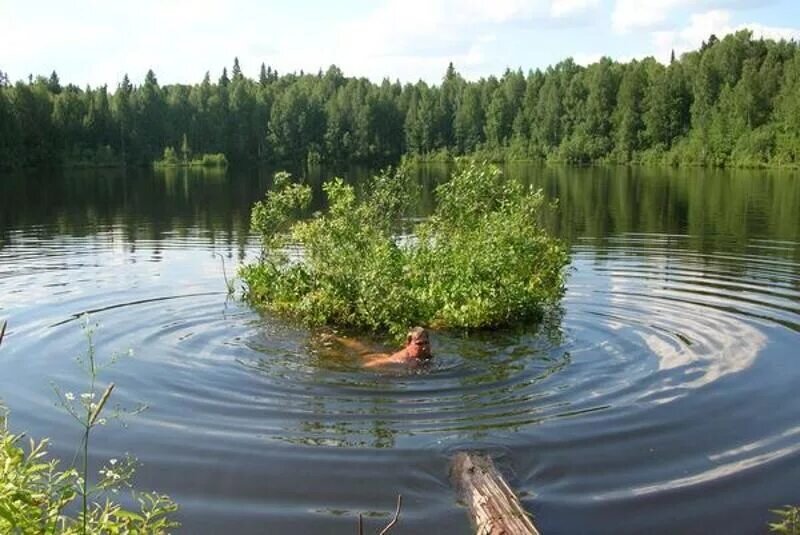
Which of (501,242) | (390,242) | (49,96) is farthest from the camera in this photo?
(49,96)

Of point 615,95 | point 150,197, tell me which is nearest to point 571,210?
point 150,197

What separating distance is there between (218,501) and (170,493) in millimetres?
714

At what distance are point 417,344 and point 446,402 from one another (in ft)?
5.80

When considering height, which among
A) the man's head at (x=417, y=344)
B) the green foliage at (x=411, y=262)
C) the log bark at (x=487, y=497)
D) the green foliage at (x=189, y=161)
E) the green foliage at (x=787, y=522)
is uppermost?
the green foliage at (x=189, y=161)

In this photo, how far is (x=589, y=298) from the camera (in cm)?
2202

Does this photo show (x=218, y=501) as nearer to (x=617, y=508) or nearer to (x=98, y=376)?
(x=617, y=508)

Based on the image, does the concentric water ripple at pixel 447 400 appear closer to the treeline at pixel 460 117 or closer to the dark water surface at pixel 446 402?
the dark water surface at pixel 446 402

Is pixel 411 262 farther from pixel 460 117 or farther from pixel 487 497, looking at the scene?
pixel 460 117

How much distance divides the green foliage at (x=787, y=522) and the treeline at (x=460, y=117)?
98.8 meters

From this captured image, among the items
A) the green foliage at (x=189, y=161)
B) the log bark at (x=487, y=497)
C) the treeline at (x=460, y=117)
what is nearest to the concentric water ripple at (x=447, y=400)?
the log bark at (x=487, y=497)

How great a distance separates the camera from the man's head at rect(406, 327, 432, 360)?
15047 mm

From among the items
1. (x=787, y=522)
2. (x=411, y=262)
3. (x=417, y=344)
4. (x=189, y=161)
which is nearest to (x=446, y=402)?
(x=417, y=344)

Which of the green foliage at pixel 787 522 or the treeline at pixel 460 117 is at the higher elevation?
the treeline at pixel 460 117

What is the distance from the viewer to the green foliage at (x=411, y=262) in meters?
18.5
